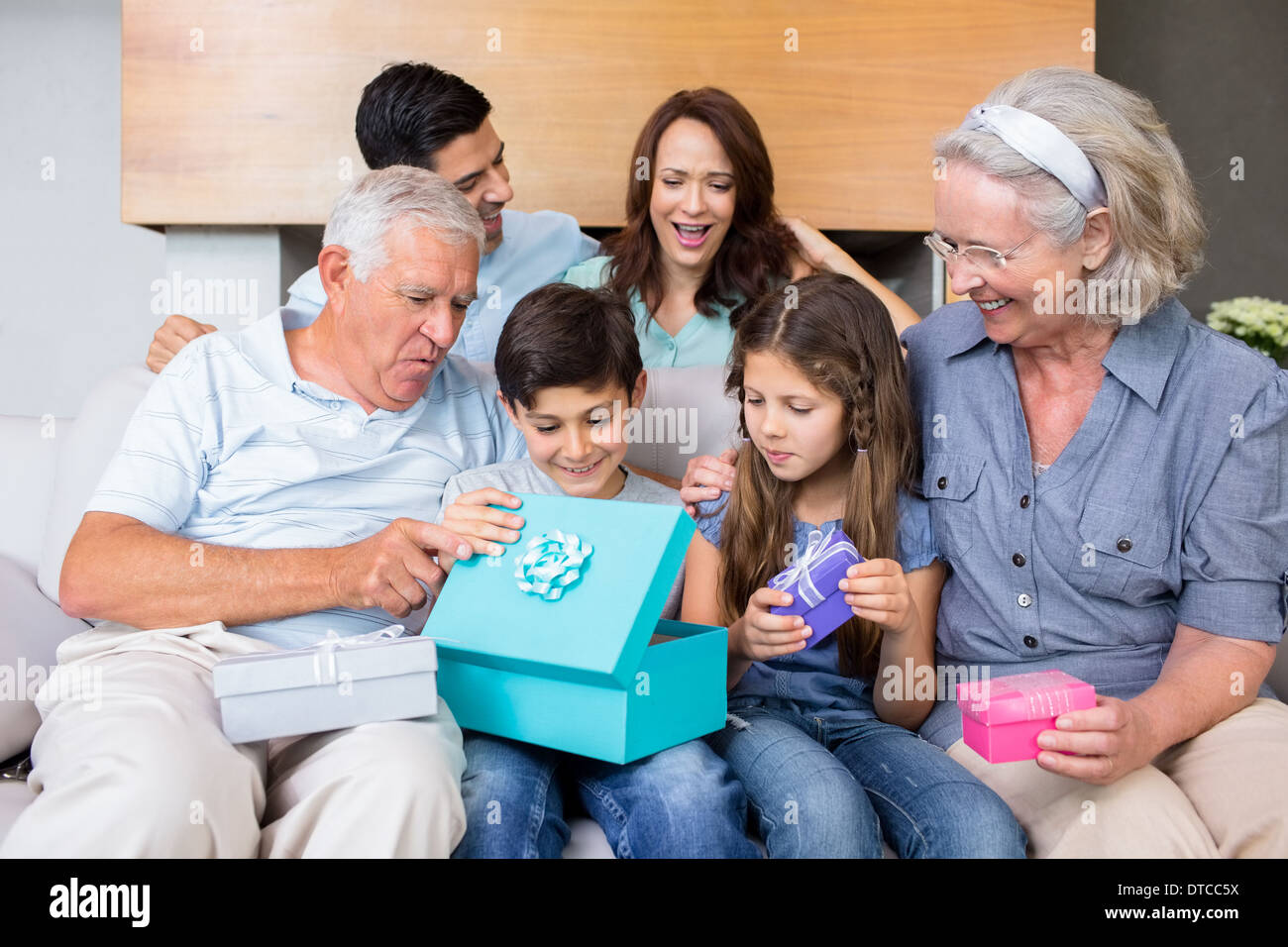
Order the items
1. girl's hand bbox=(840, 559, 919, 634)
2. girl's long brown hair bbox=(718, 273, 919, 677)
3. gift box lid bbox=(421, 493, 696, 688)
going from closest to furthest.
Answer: gift box lid bbox=(421, 493, 696, 688)
girl's hand bbox=(840, 559, 919, 634)
girl's long brown hair bbox=(718, 273, 919, 677)

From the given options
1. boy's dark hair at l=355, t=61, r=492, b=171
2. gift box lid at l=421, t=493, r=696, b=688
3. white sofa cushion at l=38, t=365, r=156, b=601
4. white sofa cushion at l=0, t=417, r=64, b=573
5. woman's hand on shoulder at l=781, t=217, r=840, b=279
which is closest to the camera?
gift box lid at l=421, t=493, r=696, b=688

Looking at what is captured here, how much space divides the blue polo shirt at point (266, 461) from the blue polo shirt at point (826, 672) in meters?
0.60

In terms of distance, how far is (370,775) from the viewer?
1312 mm

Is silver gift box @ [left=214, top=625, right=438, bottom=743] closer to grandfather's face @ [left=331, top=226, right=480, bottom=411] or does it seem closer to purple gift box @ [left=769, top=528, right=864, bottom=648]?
purple gift box @ [left=769, top=528, right=864, bottom=648]

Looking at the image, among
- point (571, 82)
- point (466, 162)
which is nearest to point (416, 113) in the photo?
point (466, 162)

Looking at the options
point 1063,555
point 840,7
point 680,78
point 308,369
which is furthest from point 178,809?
point 840,7

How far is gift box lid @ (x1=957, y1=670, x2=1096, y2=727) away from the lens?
1325mm

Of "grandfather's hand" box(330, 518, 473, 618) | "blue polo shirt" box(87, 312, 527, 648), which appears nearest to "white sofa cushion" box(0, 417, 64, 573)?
"blue polo shirt" box(87, 312, 527, 648)

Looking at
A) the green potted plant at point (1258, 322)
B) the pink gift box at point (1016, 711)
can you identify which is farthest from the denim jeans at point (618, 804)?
the green potted plant at point (1258, 322)

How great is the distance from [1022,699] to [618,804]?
1.83ft

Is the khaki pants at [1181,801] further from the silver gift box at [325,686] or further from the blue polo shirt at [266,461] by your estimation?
the blue polo shirt at [266,461]

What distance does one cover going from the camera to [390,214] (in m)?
1.86

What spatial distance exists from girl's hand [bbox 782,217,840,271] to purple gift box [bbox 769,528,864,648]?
1174 millimetres

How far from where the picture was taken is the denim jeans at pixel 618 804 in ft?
4.62
